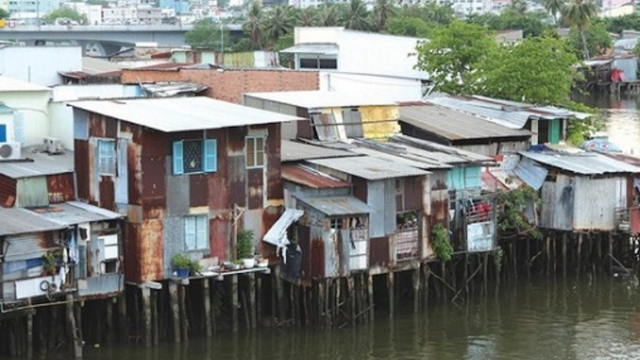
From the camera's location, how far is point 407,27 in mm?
95438

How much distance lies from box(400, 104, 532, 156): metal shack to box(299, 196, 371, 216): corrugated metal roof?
6.88m

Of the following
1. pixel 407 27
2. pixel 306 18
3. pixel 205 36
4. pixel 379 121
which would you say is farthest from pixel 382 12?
pixel 379 121

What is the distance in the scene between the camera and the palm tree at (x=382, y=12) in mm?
102750

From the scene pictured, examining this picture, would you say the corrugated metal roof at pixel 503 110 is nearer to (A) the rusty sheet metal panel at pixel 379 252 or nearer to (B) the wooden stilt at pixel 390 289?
(B) the wooden stilt at pixel 390 289

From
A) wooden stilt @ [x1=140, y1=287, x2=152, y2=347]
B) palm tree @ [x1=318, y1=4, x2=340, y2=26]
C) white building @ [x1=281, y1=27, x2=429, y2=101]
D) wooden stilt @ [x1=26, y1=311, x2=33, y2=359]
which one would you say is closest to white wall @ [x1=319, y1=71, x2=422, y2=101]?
white building @ [x1=281, y1=27, x2=429, y2=101]

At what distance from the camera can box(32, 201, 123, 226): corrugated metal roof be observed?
1160 inches

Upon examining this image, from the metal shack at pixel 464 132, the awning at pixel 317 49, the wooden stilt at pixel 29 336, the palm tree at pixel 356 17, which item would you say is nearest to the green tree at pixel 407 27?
the palm tree at pixel 356 17

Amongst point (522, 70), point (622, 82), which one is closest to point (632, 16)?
point (622, 82)

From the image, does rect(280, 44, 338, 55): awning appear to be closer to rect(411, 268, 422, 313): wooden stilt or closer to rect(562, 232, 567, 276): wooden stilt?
rect(562, 232, 567, 276): wooden stilt

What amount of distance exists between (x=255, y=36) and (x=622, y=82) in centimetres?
2679

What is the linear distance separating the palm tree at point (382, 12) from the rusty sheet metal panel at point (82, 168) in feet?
236

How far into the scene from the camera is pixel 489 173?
1487 inches

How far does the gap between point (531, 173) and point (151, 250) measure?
1326 centimetres

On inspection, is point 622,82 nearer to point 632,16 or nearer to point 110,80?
point 632,16
